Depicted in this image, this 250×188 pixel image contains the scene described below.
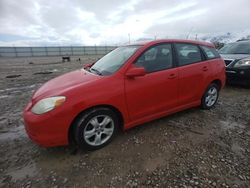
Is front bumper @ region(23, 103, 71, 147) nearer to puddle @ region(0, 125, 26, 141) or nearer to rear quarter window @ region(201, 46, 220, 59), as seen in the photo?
puddle @ region(0, 125, 26, 141)

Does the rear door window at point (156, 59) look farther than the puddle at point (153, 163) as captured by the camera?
Yes

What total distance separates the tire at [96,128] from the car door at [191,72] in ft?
4.99

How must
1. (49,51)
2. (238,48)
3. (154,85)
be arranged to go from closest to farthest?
(154,85) → (238,48) → (49,51)

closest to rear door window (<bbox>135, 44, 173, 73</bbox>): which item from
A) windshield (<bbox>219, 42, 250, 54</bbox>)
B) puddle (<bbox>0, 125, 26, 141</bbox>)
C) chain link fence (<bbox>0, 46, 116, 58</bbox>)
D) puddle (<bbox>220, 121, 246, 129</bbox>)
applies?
puddle (<bbox>220, 121, 246, 129</bbox>)

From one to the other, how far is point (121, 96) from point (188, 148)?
129 centimetres

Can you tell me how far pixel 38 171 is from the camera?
8.13 ft

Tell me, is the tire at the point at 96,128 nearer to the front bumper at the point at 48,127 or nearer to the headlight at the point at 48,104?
the front bumper at the point at 48,127

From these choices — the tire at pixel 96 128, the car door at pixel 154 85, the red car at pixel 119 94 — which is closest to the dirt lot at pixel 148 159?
the tire at pixel 96 128

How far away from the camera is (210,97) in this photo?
4289 millimetres

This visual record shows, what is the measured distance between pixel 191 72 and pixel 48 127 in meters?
2.73

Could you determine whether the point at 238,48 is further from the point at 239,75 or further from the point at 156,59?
the point at 156,59

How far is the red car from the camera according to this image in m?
2.53

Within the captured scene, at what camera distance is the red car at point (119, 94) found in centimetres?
253

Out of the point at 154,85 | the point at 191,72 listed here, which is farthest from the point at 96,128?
the point at 191,72
